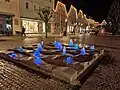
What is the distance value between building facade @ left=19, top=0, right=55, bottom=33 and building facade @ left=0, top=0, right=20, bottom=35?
6.38 feet

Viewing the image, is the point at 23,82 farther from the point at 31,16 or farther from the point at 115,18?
the point at 31,16

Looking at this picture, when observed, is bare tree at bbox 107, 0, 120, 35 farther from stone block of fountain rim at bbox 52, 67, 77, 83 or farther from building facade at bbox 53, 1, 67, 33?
building facade at bbox 53, 1, 67, 33

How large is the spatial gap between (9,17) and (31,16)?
7.55m

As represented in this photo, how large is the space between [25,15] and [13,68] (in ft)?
105

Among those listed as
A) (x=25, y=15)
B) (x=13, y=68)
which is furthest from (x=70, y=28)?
(x=13, y=68)

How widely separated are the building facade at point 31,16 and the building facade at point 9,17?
1945mm

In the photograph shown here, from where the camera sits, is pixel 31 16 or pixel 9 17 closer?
pixel 9 17

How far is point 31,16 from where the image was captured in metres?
39.2

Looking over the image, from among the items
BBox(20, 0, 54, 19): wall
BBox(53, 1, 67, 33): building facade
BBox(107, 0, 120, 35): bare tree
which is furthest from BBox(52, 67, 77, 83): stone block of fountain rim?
BBox(53, 1, 67, 33): building facade

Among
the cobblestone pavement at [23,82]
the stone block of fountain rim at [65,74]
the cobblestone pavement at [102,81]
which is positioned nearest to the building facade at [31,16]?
the cobblestone pavement at [23,82]

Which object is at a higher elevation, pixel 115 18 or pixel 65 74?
pixel 115 18

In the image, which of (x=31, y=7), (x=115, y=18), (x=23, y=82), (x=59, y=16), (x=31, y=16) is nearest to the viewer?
A: (x=23, y=82)

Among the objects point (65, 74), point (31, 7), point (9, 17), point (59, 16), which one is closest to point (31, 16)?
point (31, 7)

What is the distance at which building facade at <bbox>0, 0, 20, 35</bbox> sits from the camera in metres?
30.5
